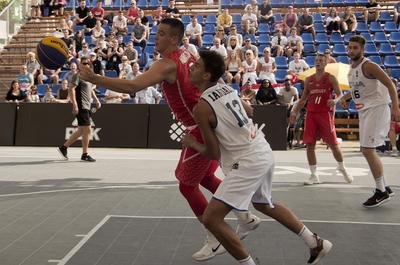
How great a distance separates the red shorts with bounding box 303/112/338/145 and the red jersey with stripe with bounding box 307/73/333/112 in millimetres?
89

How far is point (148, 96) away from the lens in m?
17.0

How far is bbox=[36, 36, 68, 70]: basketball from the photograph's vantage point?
7305mm

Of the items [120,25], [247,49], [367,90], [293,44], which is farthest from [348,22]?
[367,90]

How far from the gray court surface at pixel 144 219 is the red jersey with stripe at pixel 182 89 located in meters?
1.19

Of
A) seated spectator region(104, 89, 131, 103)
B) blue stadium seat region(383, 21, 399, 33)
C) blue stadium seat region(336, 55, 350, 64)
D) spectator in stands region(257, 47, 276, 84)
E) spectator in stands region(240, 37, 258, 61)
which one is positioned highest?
blue stadium seat region(383, 21, 399, 33)

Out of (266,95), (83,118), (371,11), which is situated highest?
(371,11)

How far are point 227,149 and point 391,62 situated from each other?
16867 millimetres

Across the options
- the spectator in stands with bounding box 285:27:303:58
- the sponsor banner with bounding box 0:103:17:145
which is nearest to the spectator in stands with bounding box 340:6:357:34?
the spectator in stands with bounding box 285:27:303:58

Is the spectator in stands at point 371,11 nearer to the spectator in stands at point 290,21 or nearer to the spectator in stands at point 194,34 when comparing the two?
the spectator in stands at point 290,21

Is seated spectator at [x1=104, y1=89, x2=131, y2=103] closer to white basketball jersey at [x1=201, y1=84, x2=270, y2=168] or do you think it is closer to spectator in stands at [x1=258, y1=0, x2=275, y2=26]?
spectator in stands at [x1=258, y1=0, x2=275, y2=26]

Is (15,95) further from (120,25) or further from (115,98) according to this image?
(120,25)

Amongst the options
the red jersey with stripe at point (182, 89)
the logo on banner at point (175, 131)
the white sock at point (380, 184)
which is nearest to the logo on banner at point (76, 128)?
the logo on banner at point (175, 131)

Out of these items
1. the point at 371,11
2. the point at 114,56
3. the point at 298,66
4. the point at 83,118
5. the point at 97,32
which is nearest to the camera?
the point at 83,118

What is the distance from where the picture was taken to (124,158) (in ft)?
41.6
